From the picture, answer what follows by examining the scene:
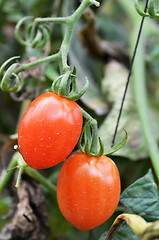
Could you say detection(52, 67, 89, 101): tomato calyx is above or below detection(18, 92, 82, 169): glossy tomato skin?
above

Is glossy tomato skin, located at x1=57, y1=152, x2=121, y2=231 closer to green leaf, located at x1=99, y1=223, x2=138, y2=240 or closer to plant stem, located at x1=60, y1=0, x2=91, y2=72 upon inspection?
green leaf, located at x1=99, y1=223, x2=138, y2=240

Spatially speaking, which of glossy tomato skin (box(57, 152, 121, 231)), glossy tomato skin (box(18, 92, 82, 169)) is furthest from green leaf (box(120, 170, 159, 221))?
glossy tomato skin (box(18, 92, 82, 169))

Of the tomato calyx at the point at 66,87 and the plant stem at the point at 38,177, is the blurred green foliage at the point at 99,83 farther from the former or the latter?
the tomato calyx at the point at 66,87

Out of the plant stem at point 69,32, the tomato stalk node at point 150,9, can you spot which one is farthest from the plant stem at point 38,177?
the tomato stalk node at point 150,9

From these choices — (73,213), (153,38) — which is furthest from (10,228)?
(153,38)

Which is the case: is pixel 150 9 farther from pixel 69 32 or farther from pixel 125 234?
pixel 125 234

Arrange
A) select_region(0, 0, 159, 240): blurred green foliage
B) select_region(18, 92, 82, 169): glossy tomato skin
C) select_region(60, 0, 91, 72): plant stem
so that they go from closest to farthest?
select_region(18, 92, 82, 169): glossy tomato skin
select_region(60, 0, 91, 72): plant stem
select_region(0, 0, 159, 240): blurred green foliage
